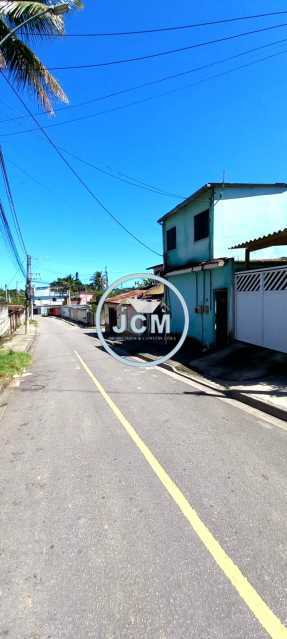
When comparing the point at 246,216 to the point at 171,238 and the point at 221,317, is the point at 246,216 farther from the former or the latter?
the point at 171,238

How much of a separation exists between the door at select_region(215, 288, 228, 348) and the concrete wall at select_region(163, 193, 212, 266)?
1900mm

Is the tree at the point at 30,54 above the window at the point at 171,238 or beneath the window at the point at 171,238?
above

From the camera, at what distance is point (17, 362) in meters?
13.7

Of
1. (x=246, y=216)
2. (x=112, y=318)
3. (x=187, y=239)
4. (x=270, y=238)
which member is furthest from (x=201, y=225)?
(x=112, y=318)

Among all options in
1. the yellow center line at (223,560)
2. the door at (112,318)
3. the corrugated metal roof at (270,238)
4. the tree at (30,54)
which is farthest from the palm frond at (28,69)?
the door at (112,318)

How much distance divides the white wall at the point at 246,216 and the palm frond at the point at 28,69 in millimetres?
7526

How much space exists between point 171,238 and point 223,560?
1817cm

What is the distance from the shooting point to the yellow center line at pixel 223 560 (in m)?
2.20

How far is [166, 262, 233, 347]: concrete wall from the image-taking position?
14016mm

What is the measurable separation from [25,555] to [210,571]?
4.80 ft

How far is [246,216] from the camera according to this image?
1523 cm

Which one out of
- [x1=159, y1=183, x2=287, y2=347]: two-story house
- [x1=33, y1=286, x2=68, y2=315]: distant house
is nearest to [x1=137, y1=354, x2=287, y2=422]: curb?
[x1=159, y1=183, x2=287, y2=347]: two-story house

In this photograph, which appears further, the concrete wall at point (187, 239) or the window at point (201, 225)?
the concrete wall at point (187, 239)

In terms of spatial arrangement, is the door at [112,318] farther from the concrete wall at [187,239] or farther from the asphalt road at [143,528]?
the asphalt road at [143,528]
